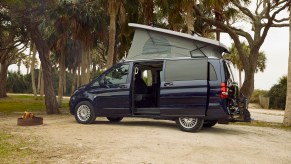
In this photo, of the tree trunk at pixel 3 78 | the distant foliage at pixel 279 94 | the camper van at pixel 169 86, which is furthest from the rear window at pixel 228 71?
the tree trunk at pixel 3 78

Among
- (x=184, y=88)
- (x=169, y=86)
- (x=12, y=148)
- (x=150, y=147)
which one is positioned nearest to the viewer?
(x=12, y=148)

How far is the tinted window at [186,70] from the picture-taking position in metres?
8.58

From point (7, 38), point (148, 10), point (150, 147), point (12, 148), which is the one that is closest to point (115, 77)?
point (150, 147)

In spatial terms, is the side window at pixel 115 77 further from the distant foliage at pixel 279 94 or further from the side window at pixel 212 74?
the distant foliage at pixel 279 94

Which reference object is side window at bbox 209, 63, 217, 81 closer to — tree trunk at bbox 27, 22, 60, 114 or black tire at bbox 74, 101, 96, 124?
black tire at bbox 74, 101, 96, 124

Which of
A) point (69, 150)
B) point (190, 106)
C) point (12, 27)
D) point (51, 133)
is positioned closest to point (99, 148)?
point (69, 150)

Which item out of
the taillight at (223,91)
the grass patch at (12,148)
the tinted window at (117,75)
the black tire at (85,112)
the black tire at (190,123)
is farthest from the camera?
the black tire at (85,112)

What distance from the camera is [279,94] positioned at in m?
31.6

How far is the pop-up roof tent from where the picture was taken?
A: 8.92m

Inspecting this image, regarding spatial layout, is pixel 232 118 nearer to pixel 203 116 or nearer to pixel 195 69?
pixel 203 116

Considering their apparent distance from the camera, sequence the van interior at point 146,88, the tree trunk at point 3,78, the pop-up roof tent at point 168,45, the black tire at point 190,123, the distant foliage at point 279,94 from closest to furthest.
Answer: the black tire at point 190,123
the pop-up roof tent at point 168,45
the van interior at point 146,88
the distant foliage at point 279,94
the tree trunk at point 3,78

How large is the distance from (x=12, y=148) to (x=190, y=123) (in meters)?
4.40

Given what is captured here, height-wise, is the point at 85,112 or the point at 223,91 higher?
the point at 223,91

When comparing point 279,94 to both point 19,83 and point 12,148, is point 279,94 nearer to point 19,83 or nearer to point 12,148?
point 12,148
